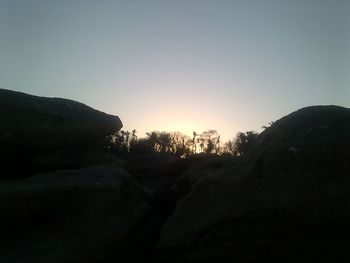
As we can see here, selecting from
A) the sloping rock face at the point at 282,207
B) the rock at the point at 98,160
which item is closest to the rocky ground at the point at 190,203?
the sloping rock face at the point at 282,207

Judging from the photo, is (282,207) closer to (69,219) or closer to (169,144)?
(69,219)

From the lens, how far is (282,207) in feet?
33.0

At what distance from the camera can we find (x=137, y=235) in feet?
43.5

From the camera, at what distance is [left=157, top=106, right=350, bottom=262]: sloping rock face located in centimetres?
1001

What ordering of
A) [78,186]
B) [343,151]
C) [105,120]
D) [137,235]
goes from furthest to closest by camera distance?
[105,120]
[137,235]
[78,186]
[343,151]

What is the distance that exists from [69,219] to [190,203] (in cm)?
373

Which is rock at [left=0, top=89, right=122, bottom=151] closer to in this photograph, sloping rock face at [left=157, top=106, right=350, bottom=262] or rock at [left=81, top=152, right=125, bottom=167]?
rock at [left=81, top=152, right=125, bottom=167]

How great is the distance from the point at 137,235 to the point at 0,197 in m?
4.96

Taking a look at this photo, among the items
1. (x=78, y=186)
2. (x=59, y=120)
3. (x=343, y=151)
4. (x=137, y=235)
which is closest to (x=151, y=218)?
(x=137, y=235)

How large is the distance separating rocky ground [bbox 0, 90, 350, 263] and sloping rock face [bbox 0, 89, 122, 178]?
1.4 inches

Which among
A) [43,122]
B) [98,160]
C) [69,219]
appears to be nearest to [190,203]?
[69,219]

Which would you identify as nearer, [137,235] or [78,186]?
[78,186]

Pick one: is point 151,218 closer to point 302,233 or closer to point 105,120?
point 105,120

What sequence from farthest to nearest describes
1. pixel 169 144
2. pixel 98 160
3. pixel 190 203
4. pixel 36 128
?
pixel 169 144 < pixel 98 160 < pixel 190 203 < pixel 36 128
